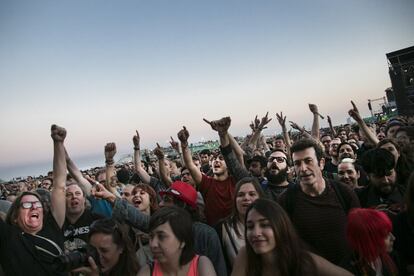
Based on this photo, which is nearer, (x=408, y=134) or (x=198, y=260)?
(x=198, y=260)

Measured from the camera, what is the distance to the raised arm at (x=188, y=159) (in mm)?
4496

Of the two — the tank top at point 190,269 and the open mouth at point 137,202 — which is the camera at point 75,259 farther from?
the open mouth at point 137,202

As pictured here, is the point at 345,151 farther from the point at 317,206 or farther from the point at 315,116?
the point at 317,206

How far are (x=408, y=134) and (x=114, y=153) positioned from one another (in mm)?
5261

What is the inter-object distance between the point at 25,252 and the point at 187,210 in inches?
59.9

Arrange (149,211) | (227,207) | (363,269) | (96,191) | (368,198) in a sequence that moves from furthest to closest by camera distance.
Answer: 1. (227,207)
2. (149,211)
3. (96,191)
4. (368,198)
5. (363,269)

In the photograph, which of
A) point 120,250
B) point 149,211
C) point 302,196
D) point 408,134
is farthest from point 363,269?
point 408,134

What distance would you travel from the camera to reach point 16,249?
90.2 inches

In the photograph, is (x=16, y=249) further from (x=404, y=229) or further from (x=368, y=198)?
(x=368, y=198)

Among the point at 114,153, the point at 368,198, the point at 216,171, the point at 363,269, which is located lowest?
the point at 363,269

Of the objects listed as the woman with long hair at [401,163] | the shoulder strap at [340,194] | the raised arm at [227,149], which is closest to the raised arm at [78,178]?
the raised arm at [227,149]

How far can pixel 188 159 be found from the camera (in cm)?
453

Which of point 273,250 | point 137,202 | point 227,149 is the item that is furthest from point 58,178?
point 273,250

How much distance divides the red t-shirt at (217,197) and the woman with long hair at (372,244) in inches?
86.3
